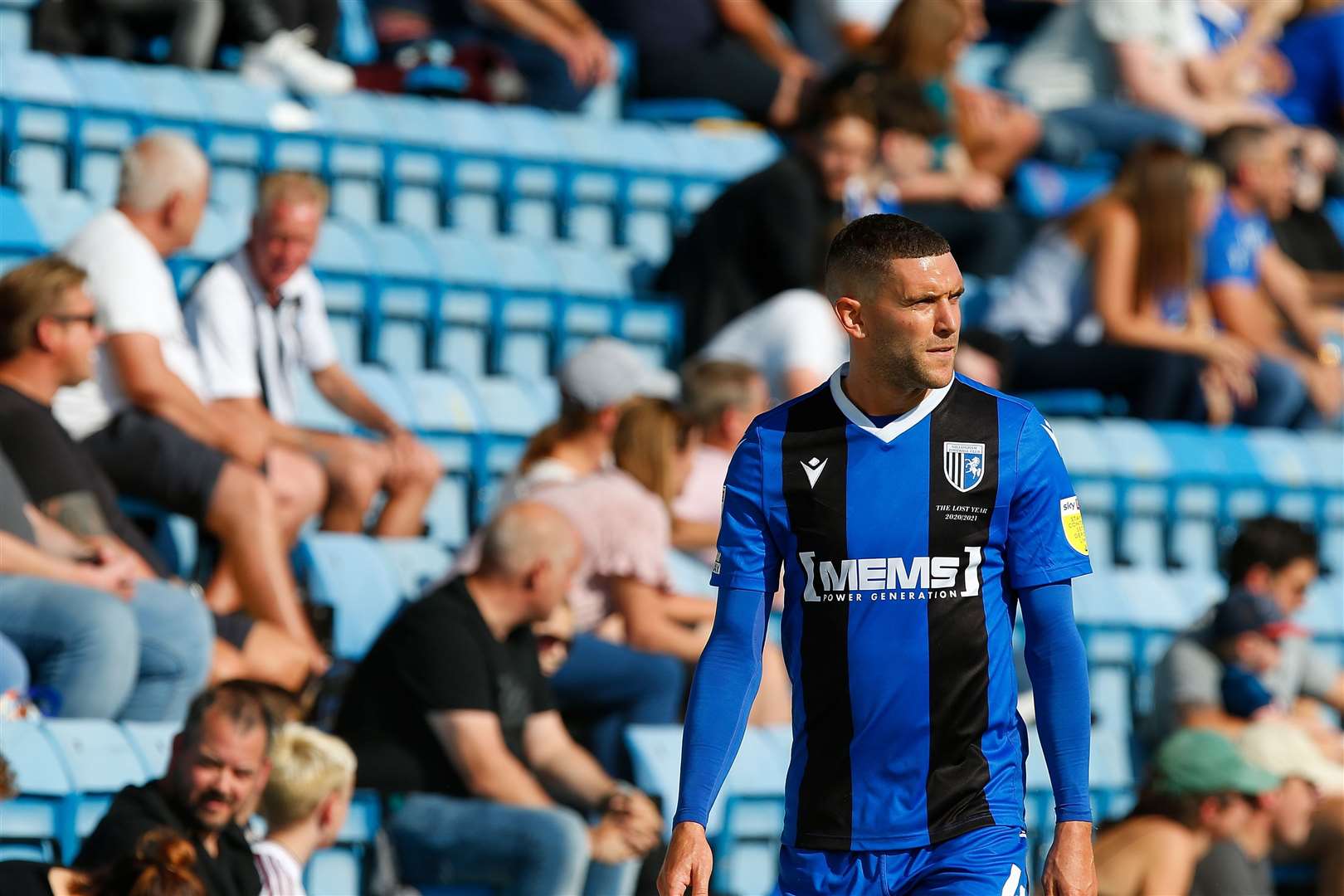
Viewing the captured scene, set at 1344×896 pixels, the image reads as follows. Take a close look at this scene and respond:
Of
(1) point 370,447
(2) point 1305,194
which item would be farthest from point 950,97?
(1) point 370,447

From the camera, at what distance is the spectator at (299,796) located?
15.2 feet

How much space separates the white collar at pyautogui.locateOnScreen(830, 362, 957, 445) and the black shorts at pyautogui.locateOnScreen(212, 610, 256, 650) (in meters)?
2.49

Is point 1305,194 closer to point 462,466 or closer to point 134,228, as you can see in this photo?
point 462,466

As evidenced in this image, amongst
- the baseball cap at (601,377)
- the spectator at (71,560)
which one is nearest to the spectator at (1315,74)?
the baseball cap at (601,377)

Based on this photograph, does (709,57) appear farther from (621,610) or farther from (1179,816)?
(1179,816)

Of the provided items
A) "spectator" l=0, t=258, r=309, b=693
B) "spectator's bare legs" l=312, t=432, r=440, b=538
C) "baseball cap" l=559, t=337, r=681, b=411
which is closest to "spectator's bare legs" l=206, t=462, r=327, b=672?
"spectator" l=0, t=258, r=309, b=693

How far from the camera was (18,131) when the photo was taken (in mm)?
6793

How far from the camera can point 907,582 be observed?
322cm

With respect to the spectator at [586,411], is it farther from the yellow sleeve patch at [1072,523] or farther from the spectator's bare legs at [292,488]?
the yellow sleeve patch at [1072,523]

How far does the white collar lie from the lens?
10.7 feet

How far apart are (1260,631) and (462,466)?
2.32m

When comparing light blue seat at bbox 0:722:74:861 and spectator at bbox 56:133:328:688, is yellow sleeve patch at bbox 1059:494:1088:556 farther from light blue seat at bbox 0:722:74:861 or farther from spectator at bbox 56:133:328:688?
spectator at bbox 56:133:328:688

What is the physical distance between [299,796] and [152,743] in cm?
42

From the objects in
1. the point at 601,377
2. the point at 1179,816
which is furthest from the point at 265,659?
the point at 1179,816
